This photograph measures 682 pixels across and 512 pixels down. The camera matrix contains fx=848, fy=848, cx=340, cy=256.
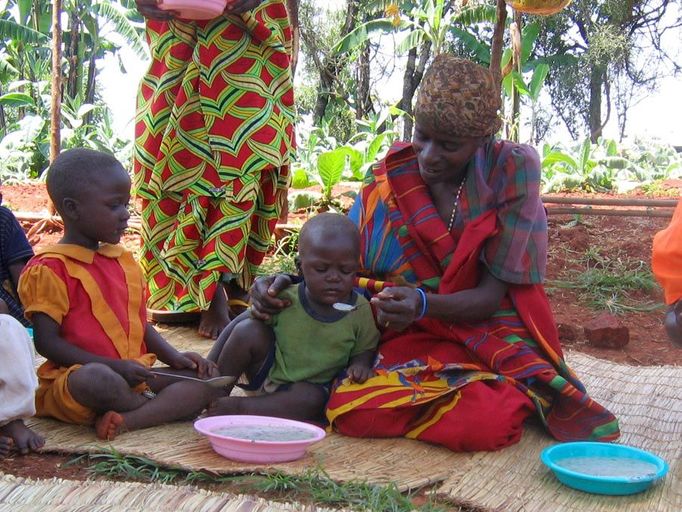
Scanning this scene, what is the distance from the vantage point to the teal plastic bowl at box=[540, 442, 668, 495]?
2141 millimetres

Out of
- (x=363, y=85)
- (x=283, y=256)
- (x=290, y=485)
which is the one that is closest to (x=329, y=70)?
(x=363, y=85)

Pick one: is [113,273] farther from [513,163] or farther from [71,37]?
[71,37]

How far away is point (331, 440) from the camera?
2568 millimetres

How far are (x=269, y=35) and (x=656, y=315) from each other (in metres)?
2.84

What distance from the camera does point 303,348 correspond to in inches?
105

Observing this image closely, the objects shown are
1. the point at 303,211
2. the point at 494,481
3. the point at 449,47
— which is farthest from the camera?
the point at 449,47

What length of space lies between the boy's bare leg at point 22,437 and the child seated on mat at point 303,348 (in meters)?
0.53

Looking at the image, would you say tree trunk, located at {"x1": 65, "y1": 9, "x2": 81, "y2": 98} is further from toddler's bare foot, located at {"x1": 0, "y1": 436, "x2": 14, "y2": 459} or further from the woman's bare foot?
toddler's bare foot, located at {"x1": 0, "y1": 436, "x2": 14, "y2": 459}

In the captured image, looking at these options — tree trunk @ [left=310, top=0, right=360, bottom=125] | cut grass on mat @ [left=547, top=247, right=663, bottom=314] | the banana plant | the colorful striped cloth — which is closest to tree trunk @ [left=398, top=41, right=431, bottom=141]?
the banana plant

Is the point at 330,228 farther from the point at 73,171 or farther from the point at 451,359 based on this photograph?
the point at 73,171

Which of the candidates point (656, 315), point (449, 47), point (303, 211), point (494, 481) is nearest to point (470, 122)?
point (494, 481)

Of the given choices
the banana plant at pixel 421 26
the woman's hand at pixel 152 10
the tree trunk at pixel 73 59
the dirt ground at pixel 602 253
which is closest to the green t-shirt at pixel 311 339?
the woman's hand at pixel 152 10

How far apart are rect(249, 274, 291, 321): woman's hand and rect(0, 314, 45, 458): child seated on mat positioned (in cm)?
68

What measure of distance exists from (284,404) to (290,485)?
54 centimetres
